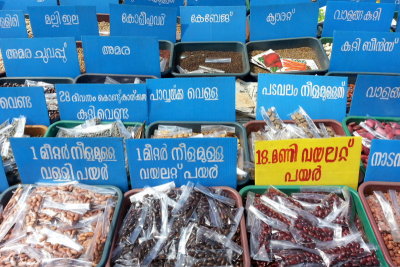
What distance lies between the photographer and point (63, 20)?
278 centimetres

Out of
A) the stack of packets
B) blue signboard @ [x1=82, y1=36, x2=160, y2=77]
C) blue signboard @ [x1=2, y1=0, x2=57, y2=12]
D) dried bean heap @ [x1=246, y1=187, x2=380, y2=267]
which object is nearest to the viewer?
dried bean heap @ [x1=246, y1=187, x2=380, y2=267]

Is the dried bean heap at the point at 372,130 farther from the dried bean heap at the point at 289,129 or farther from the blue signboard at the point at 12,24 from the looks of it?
the blue signboard at the point at 12,24

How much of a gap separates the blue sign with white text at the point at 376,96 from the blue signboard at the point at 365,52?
400mm

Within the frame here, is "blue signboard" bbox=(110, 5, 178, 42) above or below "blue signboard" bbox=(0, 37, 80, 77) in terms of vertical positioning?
above

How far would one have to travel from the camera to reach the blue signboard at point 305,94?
6.91 feet

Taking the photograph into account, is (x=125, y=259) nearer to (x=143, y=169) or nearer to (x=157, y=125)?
(x=143, y=169)

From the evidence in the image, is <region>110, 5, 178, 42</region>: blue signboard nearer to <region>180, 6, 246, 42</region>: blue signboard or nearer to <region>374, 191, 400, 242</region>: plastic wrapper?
<region>180, 6, 246, 42</region>: blue signboard

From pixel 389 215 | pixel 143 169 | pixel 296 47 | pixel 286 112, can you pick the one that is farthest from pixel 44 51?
pixel 389 215

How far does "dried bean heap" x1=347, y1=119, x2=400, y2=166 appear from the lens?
2.02 m

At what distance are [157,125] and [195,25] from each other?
1.10 meters

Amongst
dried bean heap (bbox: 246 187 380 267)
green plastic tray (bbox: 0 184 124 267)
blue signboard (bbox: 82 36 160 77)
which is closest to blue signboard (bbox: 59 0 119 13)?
blue signboard (bbox: 82 36 160 77)

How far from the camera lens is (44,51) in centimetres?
245

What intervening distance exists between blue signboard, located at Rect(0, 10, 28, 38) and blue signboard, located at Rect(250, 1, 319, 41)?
1618 mm

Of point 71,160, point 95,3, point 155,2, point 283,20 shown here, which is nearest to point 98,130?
point 71,160
